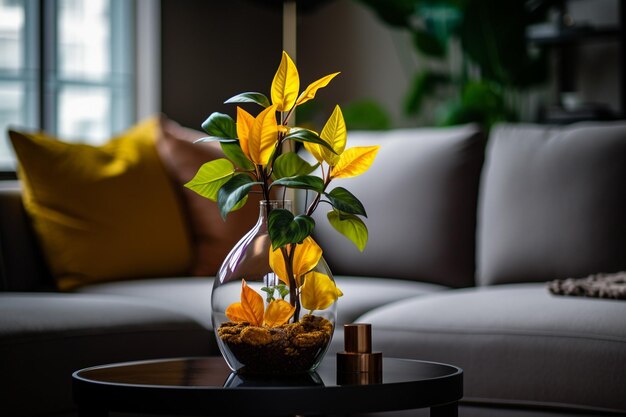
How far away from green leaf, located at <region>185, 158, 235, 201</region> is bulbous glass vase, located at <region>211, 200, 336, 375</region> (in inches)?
2.8

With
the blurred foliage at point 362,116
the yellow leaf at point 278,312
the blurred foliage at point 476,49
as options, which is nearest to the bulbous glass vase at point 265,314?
the yellow leaf at point 278,312

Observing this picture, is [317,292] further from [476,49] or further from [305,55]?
[305,55]

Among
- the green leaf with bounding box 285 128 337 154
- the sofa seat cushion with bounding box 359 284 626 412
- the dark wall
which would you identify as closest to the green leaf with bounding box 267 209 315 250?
the green leaf with bounding box 285 128 337 154

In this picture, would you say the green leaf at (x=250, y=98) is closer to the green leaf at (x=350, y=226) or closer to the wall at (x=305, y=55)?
the green leaf at (x=350, y=226)

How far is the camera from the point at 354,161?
135cm

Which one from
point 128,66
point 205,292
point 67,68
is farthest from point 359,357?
point 128,66

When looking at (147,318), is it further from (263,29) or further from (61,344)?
(263,29)

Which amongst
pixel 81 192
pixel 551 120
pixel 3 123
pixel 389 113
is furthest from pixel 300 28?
pixel 81 192

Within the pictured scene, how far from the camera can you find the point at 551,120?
4512 mm

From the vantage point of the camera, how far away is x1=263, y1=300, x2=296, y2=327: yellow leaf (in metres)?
1.26

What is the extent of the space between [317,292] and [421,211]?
138 centimetres

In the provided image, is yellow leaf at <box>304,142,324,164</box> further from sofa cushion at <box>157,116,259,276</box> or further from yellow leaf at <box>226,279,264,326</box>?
sofa cushion at <box>157,116,259,276</box>

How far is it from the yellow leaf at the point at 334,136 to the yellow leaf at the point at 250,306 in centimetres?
22

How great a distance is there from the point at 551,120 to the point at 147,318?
9.70 ft
